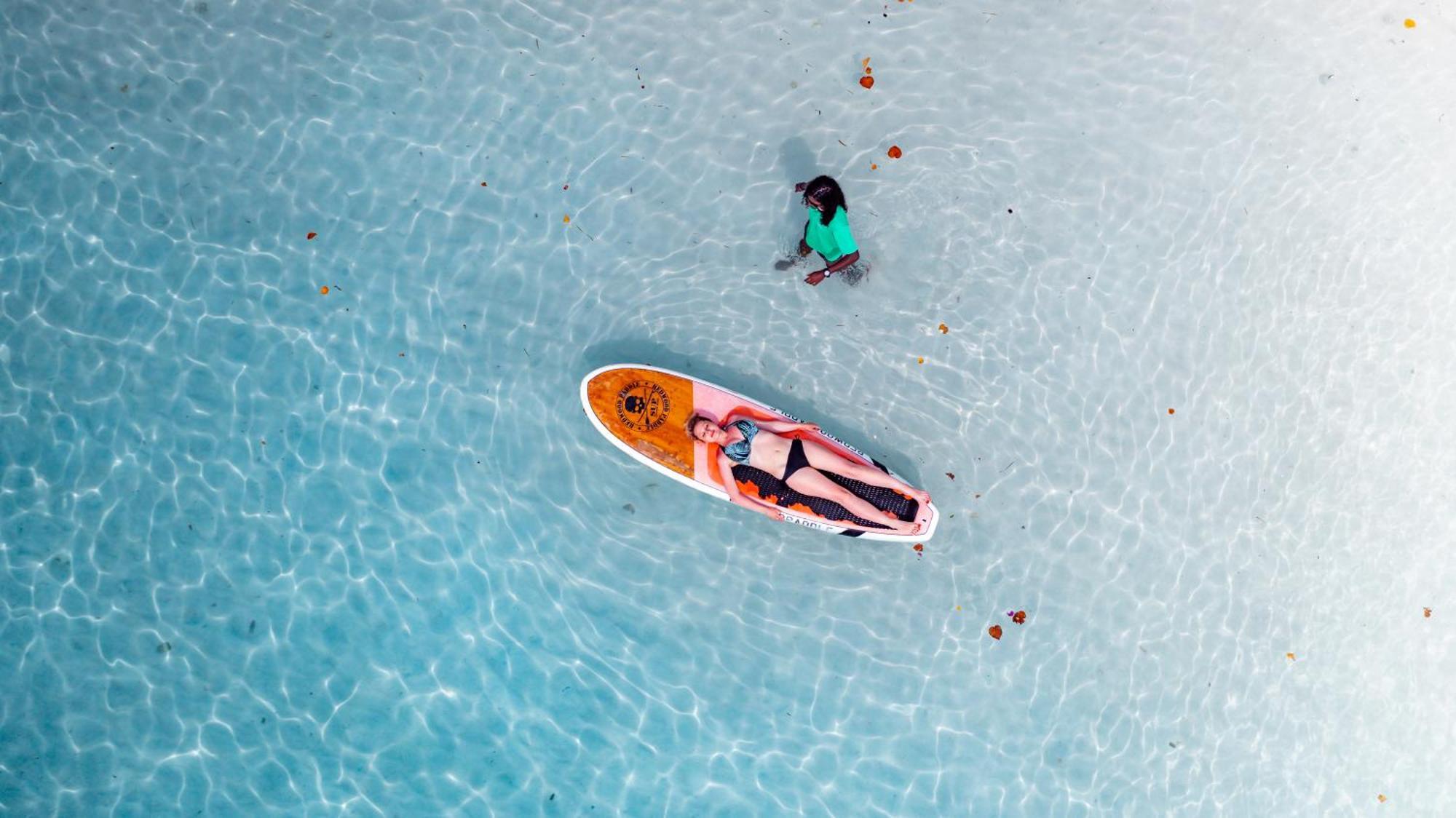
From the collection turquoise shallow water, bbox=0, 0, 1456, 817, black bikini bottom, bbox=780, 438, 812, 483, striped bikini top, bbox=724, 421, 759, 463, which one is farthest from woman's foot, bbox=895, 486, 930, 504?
striped bikini top, bbox=724, 421, 759, 463

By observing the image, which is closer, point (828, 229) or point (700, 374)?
point (828, 229)

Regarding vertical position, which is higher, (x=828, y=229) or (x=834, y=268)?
(x=828, y=229)

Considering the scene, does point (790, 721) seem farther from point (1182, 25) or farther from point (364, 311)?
point (1182, 25)

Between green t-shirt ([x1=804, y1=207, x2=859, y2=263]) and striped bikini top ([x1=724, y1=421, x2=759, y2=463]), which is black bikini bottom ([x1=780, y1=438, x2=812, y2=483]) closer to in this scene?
striped bikini top ([x1=724, y1=421, x2=759, y2=463])

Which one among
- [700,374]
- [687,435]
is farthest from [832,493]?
[700,374]

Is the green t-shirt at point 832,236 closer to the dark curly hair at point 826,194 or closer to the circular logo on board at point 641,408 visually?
the dark curly hair at point 826,194

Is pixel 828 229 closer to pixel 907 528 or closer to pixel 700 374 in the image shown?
pixel 700 374
